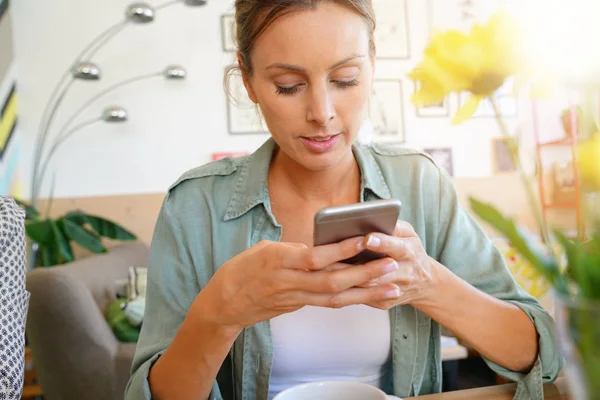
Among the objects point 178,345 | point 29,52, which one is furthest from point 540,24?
point 29,52

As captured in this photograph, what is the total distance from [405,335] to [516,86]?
67cm

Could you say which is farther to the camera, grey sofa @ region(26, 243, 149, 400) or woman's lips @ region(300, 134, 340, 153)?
grey sofa @ region(26, 243, 149, 400)

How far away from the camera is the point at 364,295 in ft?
2.00

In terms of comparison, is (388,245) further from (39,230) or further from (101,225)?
(101,225)

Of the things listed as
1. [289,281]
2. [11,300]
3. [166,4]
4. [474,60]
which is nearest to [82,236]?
[166,4]

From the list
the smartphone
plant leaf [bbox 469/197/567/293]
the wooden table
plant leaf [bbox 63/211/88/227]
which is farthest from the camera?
plant leaf [bbox 63/211/88/227]

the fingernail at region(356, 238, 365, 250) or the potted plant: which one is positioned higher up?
the potted plant

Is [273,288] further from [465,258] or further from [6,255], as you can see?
[6,255]

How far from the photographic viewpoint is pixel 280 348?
36.5 inches

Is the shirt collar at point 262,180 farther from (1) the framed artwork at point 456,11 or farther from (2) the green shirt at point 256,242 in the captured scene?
(1) the framed artwork at point 456,11

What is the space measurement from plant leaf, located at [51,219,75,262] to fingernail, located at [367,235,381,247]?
2.22 metres

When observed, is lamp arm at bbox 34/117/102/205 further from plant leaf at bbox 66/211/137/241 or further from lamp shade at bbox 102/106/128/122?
plant leaf at bbox 66/211/137/241

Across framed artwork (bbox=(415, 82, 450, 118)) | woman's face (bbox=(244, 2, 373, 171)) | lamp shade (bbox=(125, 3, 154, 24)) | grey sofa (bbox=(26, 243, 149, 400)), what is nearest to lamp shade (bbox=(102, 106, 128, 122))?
lamp shade (bbox=(125, 3, 154, 24))

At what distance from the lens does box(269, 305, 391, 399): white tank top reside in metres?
0.93
